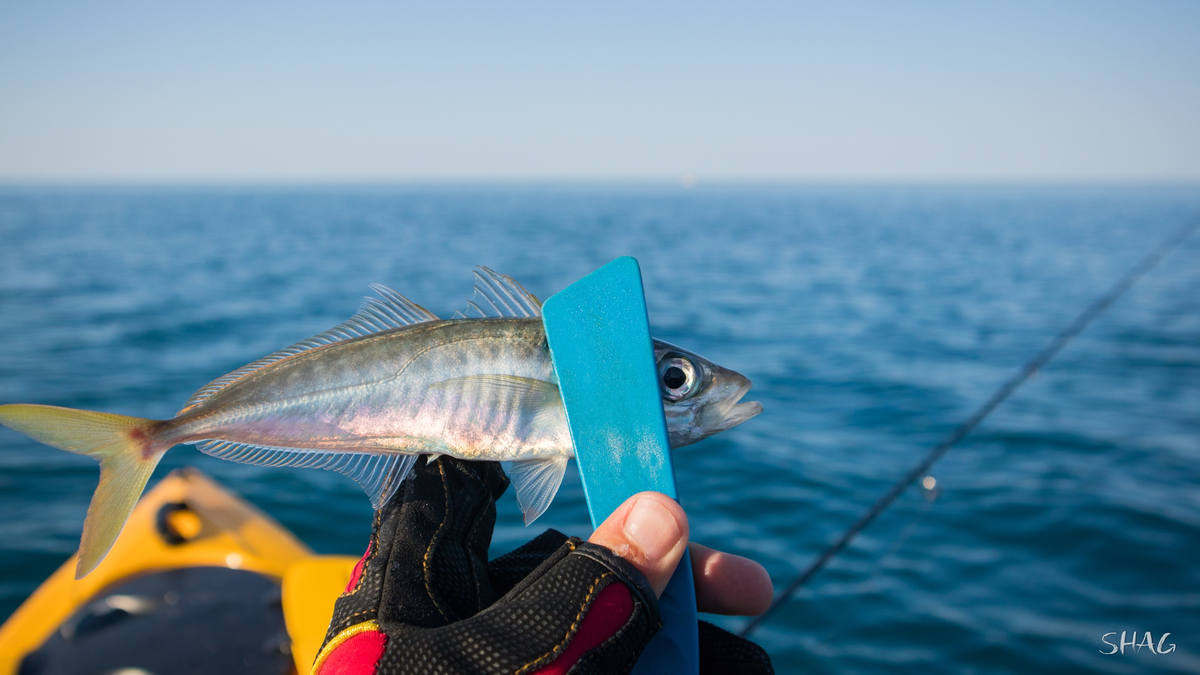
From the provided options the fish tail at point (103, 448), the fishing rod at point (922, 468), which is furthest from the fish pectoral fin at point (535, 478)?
the fishing rod at point (922, 468)

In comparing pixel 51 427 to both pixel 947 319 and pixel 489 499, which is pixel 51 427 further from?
pixel 947 319

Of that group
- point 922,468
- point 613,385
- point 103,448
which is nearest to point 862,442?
point 922,468

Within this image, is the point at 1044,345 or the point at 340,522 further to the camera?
the point at 1044,345

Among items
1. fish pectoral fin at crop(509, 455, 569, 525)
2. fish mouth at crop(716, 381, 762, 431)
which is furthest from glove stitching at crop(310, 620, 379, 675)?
fish mouth at crop(716, 381, 762, 431)

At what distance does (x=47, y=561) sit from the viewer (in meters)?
7.59

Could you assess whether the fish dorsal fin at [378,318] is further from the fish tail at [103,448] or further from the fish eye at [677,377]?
the fish eye at [677,377]

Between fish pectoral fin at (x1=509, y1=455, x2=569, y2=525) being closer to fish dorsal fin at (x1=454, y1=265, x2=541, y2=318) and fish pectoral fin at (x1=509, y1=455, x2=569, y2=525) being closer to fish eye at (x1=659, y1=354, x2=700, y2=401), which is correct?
fish eye at (x1=659, y1=354, x2=700, y2=401)

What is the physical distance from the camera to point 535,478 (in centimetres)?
258

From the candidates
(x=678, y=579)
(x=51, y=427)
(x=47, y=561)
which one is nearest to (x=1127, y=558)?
(x=678, y=579)

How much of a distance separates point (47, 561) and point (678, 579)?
8050 mm

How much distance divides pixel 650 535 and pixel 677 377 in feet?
1.90

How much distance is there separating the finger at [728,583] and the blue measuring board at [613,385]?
0.66 m

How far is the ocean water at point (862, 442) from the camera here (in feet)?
23.0

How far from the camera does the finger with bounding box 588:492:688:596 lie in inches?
91.5
